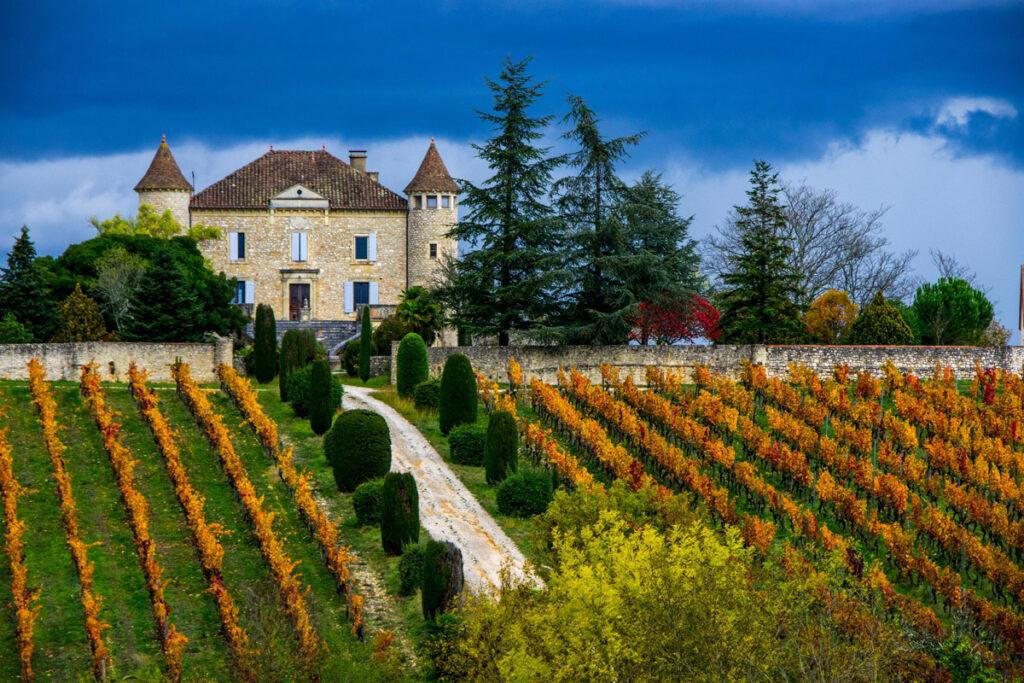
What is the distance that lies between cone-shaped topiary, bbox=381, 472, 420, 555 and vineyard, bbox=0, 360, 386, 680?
90 cm

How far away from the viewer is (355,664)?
55.3ft

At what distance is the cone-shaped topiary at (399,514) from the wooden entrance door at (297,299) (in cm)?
3079

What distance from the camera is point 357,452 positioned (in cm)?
2480

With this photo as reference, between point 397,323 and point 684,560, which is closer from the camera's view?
point 684,560

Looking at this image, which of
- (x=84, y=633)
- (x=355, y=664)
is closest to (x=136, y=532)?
(x=84, y=633)

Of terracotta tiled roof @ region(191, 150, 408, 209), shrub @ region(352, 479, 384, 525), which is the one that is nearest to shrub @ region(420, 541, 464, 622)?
shrub @ region(352, 479, 384, 525)

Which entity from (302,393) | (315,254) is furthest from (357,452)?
(315,254)

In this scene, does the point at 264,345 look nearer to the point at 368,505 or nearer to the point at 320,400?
the point at 320,400

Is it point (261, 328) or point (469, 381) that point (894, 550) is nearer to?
point (469, 381)

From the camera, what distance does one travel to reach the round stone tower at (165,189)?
50.0 metres

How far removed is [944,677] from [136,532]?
1355cm

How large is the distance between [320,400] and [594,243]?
36.0 ft

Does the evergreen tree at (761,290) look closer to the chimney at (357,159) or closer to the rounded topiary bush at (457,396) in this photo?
the rounded topiary bush at (457,396)

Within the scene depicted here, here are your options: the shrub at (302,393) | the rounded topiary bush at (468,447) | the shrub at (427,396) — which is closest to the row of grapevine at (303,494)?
the shrub at (302,393)
